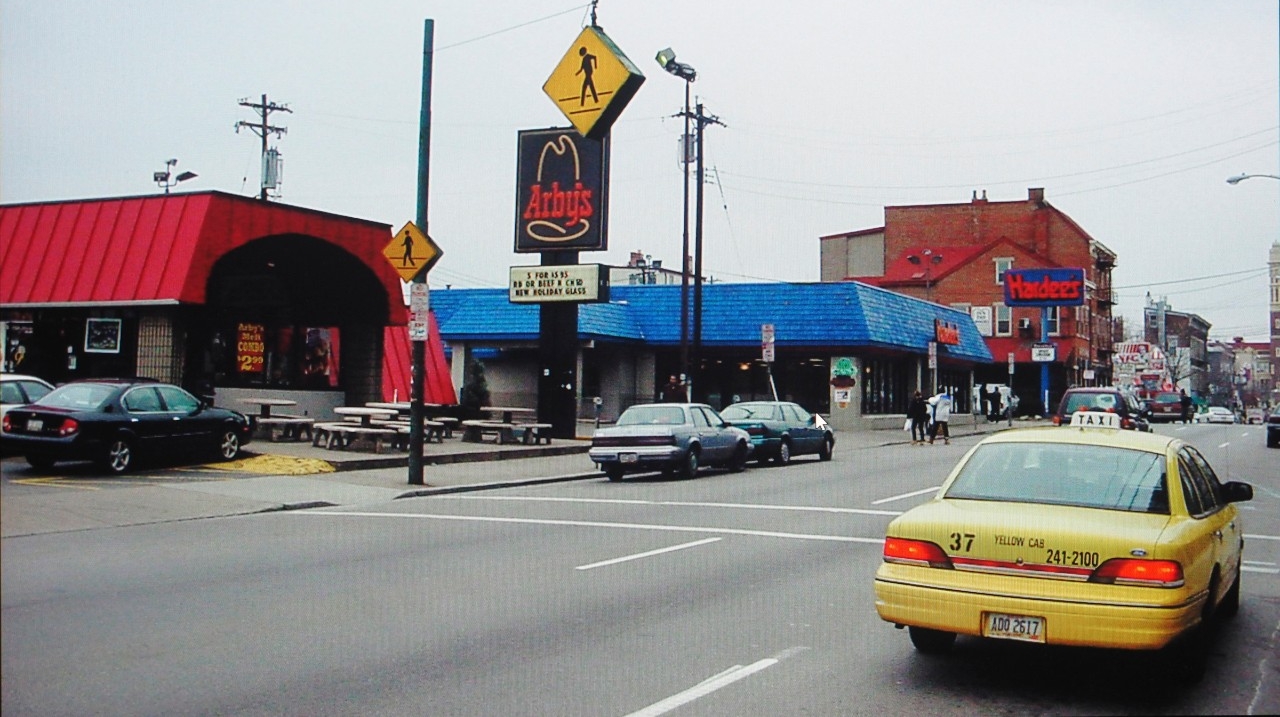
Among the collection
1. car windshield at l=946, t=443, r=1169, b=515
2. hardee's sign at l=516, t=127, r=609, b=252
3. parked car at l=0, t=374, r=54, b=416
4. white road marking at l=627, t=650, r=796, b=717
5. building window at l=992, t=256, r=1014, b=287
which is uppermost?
building window at l=992, t=256, r=1014, b=287

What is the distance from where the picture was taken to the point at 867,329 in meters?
42.8

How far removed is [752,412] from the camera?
2716 cm

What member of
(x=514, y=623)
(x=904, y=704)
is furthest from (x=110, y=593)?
(x=514, y=623)

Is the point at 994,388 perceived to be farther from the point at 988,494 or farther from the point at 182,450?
the point at 988,494

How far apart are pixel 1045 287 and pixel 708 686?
6212 centimetres

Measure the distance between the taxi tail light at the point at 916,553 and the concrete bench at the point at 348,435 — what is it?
1774cm

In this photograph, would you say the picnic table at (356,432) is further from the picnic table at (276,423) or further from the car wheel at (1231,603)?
the car wheel at (1231,603)

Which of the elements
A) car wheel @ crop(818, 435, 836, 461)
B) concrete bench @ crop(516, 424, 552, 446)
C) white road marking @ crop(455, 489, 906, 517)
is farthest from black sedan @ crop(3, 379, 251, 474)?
car wheel @ crop(818, 435, 836, 461)

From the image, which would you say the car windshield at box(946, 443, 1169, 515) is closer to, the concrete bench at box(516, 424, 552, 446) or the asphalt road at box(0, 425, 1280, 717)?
the asphalt road at box(0, 425, 1280, 717)

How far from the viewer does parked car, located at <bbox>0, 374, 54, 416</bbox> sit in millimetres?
3480

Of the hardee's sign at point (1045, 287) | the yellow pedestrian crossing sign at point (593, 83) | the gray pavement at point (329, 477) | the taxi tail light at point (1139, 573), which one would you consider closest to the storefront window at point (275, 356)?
the gray pavement at point (329, 477)

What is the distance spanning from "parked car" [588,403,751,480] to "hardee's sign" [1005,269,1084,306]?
150 ft

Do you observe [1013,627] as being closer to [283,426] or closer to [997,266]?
[283,426]

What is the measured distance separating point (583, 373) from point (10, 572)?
4301cm
